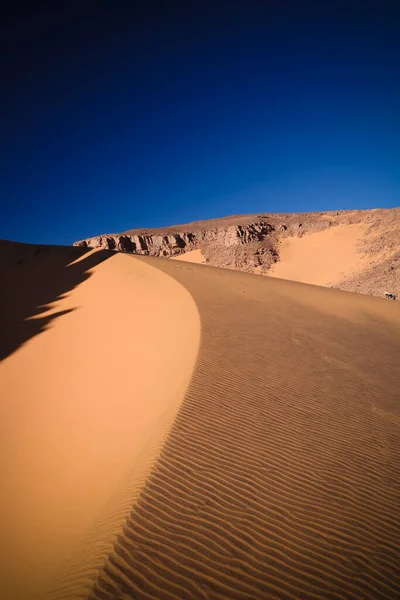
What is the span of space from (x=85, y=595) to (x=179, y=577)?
2.45 feet

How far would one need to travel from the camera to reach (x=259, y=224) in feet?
159

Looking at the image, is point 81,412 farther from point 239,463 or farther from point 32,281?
point 32,281

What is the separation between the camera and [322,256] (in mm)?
41812

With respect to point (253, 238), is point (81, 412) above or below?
below

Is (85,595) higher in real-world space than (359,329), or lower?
lower

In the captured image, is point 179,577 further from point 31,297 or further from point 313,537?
point 31,297

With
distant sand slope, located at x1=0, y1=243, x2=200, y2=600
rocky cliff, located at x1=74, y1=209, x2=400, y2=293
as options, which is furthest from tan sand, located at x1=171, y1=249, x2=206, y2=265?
distant sand slope, located at x1=0, y1=243, x2=200, y2=600

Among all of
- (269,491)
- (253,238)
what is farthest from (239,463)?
(253,238)

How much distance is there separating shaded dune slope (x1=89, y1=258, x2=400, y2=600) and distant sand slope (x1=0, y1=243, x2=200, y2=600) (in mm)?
365

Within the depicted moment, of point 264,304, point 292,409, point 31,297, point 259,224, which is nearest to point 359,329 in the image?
point 264,304

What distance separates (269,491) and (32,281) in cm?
1746

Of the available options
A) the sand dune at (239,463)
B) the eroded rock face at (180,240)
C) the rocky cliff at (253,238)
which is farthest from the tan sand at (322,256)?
the sand dune at (239,463)

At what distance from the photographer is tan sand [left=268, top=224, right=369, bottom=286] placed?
36719 mm

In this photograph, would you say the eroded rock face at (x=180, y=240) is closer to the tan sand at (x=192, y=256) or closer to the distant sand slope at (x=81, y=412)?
the tan sand at (x=192, y=256)
